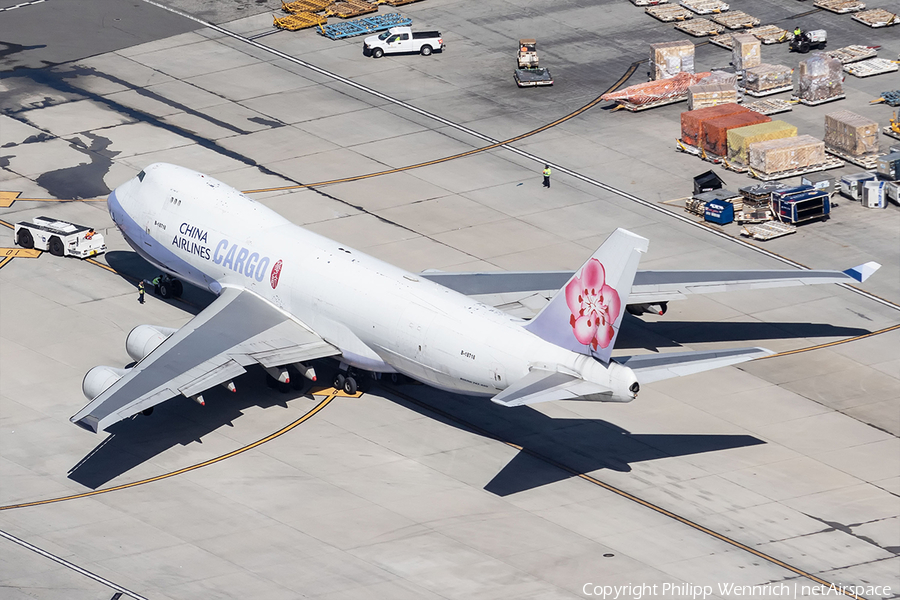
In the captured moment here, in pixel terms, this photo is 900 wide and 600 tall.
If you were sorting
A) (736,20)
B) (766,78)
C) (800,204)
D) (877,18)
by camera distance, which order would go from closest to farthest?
(800,204)
(766,78)
(736,20)
(877,18)

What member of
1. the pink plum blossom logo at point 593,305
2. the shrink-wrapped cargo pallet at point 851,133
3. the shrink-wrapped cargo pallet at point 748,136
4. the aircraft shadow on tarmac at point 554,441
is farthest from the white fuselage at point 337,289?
the shrink-wrapped cargo pallet at point 851,133

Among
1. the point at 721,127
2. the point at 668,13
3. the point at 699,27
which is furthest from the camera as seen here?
the point at 668,13

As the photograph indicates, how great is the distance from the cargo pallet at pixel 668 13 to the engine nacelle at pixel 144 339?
57.0 metres

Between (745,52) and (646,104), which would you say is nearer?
(646,104)

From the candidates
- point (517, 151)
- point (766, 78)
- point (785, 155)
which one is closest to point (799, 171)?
point (785, 155)

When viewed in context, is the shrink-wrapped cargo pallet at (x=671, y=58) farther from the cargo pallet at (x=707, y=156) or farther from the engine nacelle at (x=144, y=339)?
the engine nacelle at (x=144, y=339)


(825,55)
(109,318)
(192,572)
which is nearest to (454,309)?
(192,572)

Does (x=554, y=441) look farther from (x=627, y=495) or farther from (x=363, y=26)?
(x=363, y=26)

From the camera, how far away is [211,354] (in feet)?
188

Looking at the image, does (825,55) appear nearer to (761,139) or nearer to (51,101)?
(761,139)

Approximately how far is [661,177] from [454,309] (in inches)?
1220

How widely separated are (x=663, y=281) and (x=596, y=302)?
13.1 m

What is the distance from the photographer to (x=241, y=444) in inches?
2242

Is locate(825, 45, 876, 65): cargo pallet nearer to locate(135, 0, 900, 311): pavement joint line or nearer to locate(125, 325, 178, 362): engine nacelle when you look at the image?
locate(135, 0, 900, 311): pavement joint line
